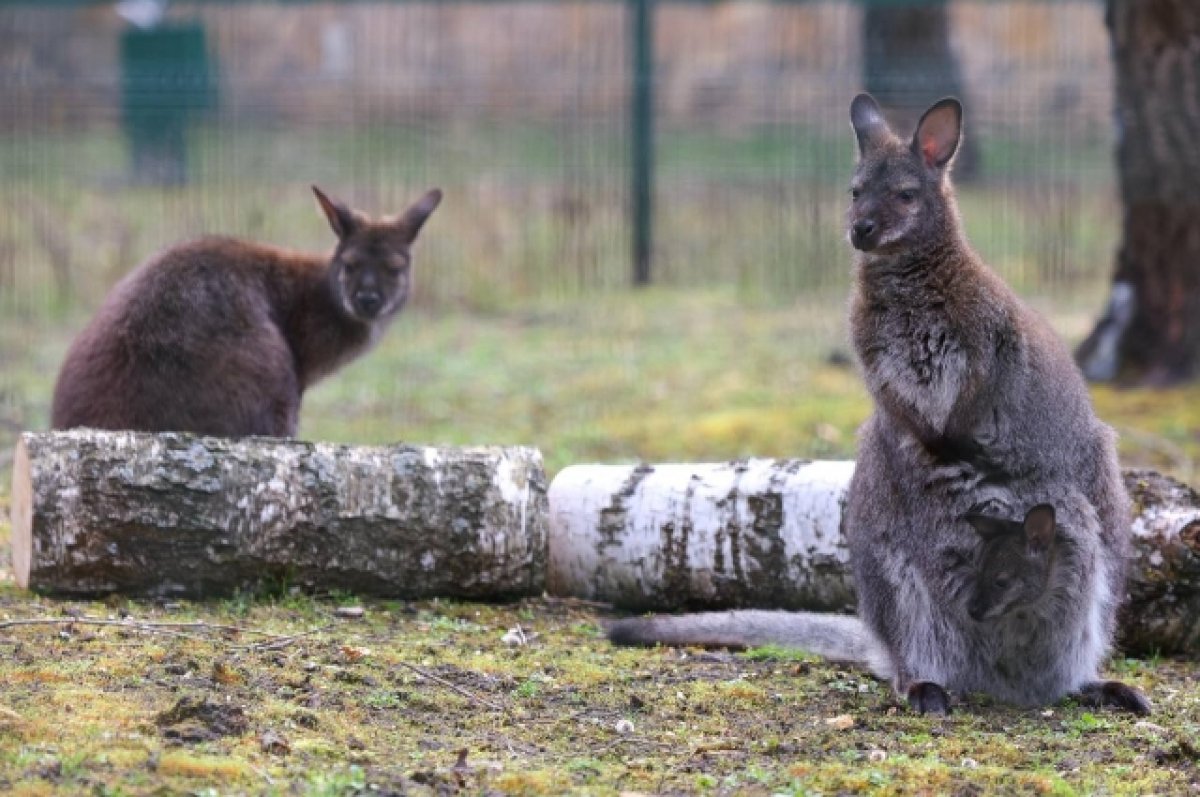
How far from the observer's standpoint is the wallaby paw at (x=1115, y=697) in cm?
473

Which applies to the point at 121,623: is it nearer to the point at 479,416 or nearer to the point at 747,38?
the point at 479,416

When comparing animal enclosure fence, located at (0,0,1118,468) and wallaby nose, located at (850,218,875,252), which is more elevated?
animal enclosure fence, located at (0,0,1118,468)

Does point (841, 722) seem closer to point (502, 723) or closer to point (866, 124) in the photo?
point (502, 723)

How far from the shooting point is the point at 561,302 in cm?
1291

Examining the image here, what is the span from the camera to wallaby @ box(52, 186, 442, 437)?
6297 millimetres

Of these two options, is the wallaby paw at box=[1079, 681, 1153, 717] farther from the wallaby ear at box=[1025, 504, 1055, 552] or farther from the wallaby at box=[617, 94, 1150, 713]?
the wallaby ear at box=[1025, 504, 1055, 552]

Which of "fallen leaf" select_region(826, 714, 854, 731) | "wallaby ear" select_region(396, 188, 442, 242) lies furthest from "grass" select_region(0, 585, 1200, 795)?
"wallaby ear" select_region(396, 188, 442, 242)

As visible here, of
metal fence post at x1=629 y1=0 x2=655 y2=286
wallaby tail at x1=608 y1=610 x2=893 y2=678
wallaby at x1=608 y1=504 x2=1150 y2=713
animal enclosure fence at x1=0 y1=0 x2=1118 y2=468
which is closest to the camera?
wallaby at x1=608 y1=504 x2=1150 y2=713

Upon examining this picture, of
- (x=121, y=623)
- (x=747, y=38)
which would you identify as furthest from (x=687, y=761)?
(x=747, y=38)

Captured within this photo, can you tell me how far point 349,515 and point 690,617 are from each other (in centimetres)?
117

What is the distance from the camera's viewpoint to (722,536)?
584cm

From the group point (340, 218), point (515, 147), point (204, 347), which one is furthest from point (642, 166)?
point (204, 347)

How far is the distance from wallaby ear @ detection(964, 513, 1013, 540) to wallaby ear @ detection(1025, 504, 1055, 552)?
8 centimetres

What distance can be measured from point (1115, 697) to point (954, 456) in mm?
824
